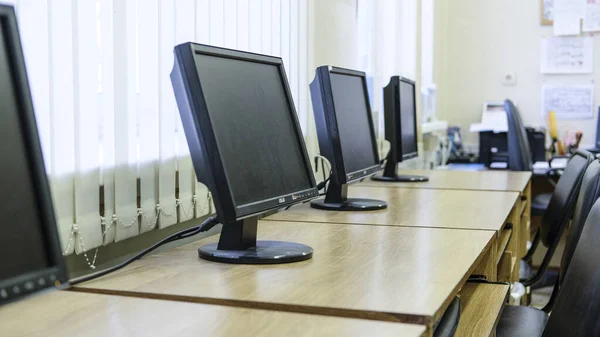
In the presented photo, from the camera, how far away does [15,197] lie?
87 centimetres

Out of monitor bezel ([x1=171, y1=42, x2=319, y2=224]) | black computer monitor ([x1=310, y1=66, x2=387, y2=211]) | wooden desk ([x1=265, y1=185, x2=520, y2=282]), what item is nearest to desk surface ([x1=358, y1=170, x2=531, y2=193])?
wooden desk ([x1=265, y1=185, x2=520, y2=282])

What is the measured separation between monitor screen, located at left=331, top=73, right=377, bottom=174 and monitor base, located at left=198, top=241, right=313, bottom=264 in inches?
23.6

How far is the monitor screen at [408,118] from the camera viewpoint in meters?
2.88

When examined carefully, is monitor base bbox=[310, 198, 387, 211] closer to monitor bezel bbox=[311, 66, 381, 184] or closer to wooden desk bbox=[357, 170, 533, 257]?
monitor bezel bbox=[311, 66, 381, 184]

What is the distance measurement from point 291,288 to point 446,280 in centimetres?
27

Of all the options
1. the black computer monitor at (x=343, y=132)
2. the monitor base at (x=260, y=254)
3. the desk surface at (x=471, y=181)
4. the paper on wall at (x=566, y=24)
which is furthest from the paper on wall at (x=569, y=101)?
the monitor base at (x=260, y=254)

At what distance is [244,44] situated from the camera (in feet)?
6.92

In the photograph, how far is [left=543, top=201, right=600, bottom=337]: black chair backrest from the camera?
109 cm

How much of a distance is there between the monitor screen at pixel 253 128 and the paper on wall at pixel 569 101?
3731mm

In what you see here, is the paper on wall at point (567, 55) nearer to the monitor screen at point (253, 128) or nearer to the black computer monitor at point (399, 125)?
the black computer monitor at point (399, 125)

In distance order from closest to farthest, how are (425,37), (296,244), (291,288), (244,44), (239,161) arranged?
1. (291,288)
2. (239,161)
3. (296,244)
4. (244,44)
5. (425,37)

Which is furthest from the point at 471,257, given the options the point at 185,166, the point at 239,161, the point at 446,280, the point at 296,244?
the point at 185,166

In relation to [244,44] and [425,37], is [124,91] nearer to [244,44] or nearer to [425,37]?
[244,44]

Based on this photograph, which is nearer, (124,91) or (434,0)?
(124,91)
